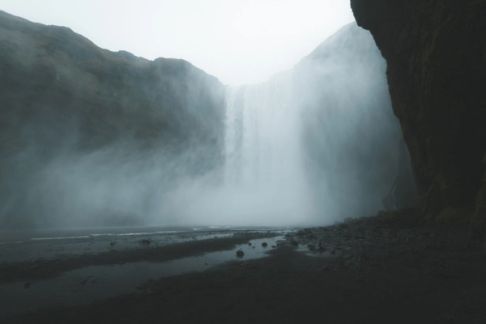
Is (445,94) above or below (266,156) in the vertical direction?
below

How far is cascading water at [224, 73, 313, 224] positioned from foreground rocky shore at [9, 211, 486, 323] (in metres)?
51.2

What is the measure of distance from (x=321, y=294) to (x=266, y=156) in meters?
63.0

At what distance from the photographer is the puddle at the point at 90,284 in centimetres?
783

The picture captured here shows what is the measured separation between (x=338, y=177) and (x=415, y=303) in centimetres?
5685

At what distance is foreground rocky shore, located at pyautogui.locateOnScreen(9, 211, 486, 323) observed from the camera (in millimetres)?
5953

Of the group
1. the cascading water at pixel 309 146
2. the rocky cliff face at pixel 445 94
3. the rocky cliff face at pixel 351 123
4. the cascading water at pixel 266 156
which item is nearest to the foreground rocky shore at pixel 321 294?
the rocky cliff face at pixel 445 94

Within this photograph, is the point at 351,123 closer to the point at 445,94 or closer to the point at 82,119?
the point at 445,94

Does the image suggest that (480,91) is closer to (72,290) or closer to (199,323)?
(199,323)

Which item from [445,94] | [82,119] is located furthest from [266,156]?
[445,94]

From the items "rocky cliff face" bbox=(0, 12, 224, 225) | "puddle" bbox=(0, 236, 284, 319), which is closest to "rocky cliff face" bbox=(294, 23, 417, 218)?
"rocky cliff face" bbox=(0, 12, 224, 225)

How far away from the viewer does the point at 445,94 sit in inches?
698

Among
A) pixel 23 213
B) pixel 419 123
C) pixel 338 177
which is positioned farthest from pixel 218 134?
pixel 419 123

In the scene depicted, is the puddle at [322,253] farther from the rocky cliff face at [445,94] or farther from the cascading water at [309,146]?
the cascading water at [309,146]

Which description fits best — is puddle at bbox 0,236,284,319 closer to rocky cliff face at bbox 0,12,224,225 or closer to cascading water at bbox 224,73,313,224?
rocky cliff face at bbox 0,12,224,225
